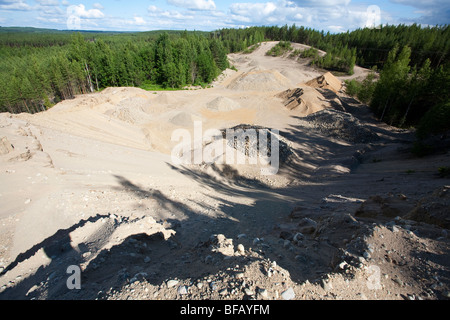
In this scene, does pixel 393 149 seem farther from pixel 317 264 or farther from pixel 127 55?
pixel 127 55

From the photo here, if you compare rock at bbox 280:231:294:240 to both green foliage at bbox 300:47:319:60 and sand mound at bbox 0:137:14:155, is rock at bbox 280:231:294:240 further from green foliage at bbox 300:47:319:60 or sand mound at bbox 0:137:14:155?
green foliage at bbox 300:47:319:60

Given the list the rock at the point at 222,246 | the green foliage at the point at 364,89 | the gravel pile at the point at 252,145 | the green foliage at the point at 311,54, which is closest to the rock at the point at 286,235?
the rock at the point at 222,246

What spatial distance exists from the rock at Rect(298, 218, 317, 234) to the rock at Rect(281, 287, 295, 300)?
4.01 m

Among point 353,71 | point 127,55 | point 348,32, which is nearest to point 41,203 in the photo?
point 127,55

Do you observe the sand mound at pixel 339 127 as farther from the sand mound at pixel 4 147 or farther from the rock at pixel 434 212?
the sand mound at pixel 4 147

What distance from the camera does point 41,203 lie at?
755 cm

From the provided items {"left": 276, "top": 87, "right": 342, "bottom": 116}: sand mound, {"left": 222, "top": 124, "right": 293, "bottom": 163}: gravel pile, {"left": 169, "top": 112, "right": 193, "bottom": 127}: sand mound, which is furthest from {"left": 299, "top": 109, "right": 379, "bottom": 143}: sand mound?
{"left": 169, "top": 112, "right": 193, "bottom": 127}: sand mound

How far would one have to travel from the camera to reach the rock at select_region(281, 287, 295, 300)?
351 centimetres

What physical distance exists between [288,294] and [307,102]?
2931 centimetres

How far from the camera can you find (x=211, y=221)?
28.3 ft

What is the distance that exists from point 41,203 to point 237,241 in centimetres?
682

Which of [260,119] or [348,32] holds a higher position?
[348,32]

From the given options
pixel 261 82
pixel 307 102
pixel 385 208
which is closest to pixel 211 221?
pixel 385 208

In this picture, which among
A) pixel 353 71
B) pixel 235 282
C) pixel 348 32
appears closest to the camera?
pixel 235 282
